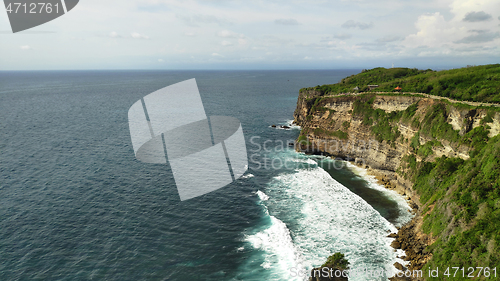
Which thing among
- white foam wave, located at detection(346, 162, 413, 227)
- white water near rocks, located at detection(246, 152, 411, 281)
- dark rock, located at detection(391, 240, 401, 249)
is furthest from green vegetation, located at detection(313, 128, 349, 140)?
dark rock, located at detection(391, 240, 401, 249)

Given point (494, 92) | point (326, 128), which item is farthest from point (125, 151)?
point (494, 92)

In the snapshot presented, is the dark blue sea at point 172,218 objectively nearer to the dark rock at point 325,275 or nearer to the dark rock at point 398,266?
the dark rock at point 398,266

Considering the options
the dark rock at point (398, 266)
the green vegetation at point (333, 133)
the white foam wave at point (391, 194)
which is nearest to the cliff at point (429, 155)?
the green vegetation at point (333, 133)

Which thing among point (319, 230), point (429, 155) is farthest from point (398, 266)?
point (429, 155)

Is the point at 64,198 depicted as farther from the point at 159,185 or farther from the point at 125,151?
the point at 125,151

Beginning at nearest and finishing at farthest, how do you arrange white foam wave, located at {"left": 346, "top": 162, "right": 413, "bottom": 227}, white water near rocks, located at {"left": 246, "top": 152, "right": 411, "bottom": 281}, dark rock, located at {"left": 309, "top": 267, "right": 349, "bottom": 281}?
dark rock, located at {"left": 309, "top": 267, "right": 349, "bottom": 281}
white water near rocks, located at {"left": 246, "top": 152, "right": 411, "bottom": 281}
white foam wave, located at {"left": 346, "top": 162, "right": 413, "bottom": 227}

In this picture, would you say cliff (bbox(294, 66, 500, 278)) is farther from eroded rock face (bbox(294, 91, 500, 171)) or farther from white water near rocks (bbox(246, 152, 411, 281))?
white water near rocks (bbox(246, 152, 411, 281))
